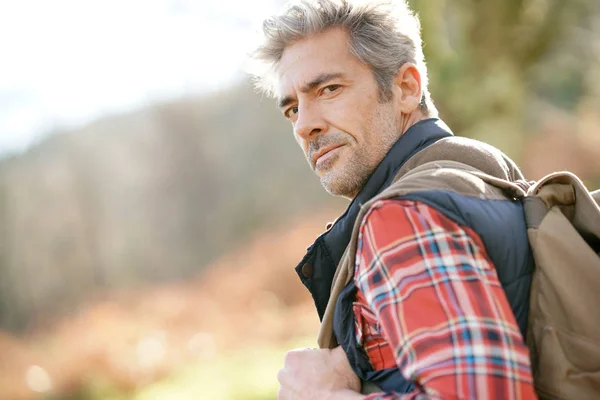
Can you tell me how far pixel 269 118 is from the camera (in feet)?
63.4

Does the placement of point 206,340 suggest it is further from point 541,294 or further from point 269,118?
point 269,118

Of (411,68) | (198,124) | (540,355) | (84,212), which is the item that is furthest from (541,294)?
(198,124)

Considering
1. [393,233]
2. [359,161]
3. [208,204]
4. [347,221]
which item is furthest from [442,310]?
[208,204]

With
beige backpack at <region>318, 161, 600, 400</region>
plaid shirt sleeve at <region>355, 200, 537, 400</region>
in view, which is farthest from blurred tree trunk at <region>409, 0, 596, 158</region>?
plaid shirt sleeve at <region>355, 200, 537, 400</region>

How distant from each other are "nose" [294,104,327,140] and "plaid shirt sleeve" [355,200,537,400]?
0.79 meters

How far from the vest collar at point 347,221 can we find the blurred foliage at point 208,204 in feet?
15.4

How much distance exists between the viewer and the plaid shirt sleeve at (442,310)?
4.41 feet

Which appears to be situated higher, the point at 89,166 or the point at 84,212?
the point at 89,166

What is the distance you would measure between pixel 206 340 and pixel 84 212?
23.4 ft

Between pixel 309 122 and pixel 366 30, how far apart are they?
393 mm

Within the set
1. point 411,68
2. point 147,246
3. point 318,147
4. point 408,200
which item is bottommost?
point 408,200

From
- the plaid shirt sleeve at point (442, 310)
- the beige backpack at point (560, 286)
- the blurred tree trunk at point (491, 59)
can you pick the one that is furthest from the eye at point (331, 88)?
the blurred tree trunk at point (491, 59)

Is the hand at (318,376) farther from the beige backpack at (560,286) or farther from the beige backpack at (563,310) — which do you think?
the beige backpack at (563,310)

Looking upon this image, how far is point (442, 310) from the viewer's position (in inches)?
54.1
